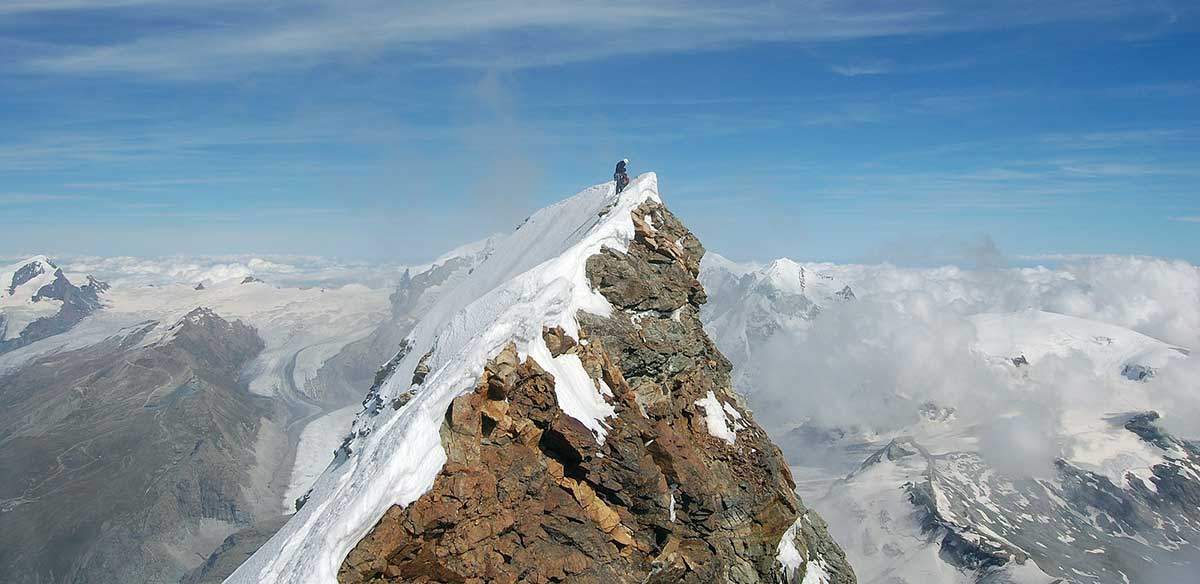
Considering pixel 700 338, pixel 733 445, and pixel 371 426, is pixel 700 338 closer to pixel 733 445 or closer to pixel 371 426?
pixel 733 445

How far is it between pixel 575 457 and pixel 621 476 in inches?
98.7

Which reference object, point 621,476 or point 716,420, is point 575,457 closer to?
point 621,476

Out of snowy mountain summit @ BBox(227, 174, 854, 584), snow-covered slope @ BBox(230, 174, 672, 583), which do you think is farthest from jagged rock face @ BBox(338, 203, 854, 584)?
snow-covered slope @ BBox(230, 174, 672, 583)

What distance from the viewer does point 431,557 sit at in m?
27.5

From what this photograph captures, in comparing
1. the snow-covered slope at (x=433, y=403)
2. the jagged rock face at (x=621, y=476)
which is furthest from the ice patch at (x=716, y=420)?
the snow-covered slope at (x=433, y=403)

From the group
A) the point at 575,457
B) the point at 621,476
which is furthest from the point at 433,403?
the point at 621,476

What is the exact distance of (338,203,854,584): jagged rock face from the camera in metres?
28.4

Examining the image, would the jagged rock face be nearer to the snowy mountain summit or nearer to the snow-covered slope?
the snowy mountain summit

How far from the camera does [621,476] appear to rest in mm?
34031

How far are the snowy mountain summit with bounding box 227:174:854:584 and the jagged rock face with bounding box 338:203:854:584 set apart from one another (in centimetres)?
8

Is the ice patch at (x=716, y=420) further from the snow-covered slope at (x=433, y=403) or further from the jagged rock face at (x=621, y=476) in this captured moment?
the snow-covered slope at (x=433, y=403)

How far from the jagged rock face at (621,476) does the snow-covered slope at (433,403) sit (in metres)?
0.66

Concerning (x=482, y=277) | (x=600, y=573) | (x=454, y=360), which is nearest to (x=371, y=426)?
(x=454, y=360)

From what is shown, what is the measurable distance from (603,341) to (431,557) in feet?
50.4
